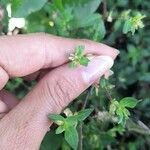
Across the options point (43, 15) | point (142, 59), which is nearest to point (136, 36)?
point (142, 59)

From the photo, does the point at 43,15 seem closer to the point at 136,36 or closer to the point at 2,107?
the point at 2,107

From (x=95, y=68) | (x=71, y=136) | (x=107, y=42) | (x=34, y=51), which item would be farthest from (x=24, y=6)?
(x=107, y=42)

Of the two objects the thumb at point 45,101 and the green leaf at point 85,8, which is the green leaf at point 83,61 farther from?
the green leaf at point 85,8

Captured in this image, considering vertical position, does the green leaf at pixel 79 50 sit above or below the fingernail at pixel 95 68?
above

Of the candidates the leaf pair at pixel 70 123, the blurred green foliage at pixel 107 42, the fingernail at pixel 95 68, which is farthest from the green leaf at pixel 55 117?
the blurred green foliage at pixel 107 42

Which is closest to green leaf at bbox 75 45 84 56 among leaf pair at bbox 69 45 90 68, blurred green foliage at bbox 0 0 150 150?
leaf pair at bbox 69 45 90 68

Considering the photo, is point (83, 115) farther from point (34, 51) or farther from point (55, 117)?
point (34, 51)

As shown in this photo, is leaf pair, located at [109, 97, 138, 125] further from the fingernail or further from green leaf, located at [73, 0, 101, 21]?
green leaf, located at [73, 0, 101, 21]
